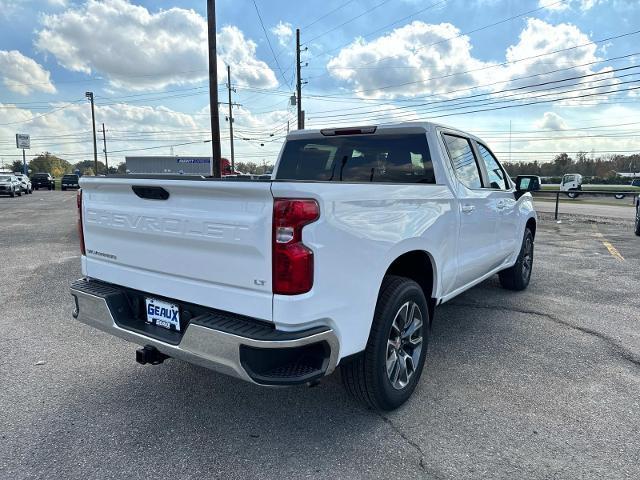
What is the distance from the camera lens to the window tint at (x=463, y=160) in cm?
412

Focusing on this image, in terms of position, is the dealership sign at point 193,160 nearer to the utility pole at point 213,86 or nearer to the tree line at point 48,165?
the utility pole at point 213,86

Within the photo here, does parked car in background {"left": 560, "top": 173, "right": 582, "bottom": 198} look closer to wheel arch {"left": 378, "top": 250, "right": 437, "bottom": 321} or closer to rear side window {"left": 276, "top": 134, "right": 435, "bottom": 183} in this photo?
A: rear side window {"left": 276, "top": 134, "right": 435, "bottom": 183}

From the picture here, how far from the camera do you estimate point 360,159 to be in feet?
13.9

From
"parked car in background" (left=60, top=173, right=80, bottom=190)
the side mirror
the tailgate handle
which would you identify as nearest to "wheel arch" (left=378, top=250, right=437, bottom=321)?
the tailgate handle

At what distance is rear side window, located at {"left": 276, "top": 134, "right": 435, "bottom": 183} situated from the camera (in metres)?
3.98

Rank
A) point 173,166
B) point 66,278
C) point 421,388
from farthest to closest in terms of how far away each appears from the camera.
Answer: point 173,166 < point 66,278 < point 421,388

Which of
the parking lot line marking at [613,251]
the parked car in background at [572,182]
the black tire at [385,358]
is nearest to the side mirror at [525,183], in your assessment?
the black tire at [385,358]

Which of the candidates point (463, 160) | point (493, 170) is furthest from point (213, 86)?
point (463, 160)

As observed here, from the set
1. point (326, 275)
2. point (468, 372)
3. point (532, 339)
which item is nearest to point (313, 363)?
point (326, 275)

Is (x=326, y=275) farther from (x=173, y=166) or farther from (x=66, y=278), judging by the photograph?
(x=173, y=166)

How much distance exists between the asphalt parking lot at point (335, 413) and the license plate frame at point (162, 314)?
67 centimetres

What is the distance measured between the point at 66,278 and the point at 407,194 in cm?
576

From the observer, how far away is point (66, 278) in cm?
678

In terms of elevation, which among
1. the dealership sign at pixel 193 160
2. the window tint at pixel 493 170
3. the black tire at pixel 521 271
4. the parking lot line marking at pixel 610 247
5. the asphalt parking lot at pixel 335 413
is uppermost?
the dealership sign at pixel 193 160
